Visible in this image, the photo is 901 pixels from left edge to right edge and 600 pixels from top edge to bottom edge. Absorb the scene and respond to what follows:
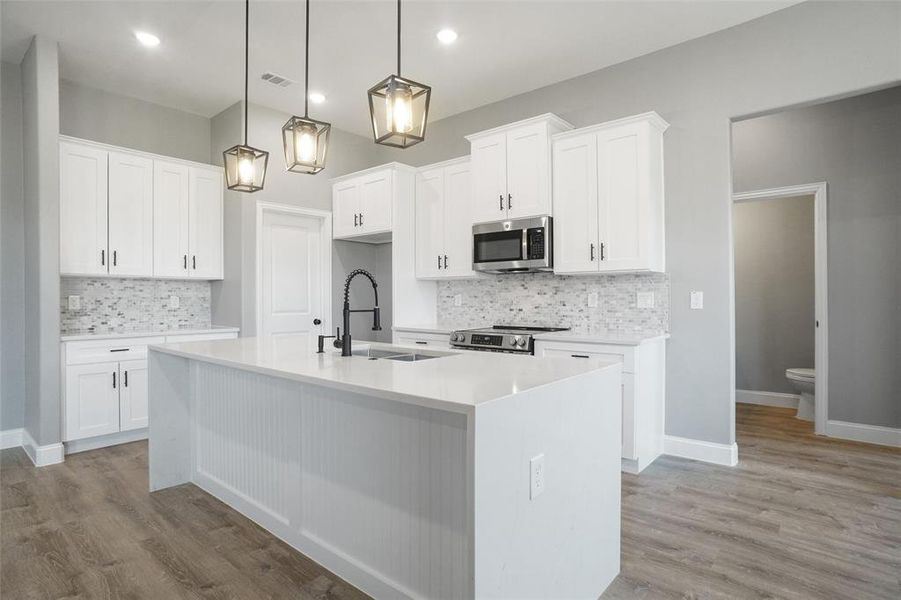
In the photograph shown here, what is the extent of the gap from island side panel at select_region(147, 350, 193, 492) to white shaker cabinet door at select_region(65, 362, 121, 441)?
49.7 inches

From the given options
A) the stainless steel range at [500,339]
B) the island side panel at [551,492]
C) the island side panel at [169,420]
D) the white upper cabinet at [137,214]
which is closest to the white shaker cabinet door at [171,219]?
the white upper cabinet at [137,214]

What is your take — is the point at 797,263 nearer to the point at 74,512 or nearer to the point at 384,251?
the point at 384,251

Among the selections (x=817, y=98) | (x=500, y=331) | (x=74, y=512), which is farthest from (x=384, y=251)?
(x=817, y=98)

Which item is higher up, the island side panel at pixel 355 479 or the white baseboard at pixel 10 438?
the island side panel at pixel 355 479

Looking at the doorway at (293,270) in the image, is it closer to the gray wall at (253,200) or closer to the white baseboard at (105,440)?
the gray wall at (253,200)

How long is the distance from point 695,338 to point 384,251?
3436 millimetres

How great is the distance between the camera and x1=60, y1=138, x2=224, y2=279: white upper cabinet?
4.03m

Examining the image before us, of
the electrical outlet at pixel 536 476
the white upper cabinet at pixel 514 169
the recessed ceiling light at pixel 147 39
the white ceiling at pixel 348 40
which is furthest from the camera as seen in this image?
the white upper cabinet at pixel 514 169

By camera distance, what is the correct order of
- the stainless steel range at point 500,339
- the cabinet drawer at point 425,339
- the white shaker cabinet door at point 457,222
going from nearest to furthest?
1. the stainless steel range at point 500,339
2. the cabinet drawer at point 425,339
3. the white shaker cabinet door at point 457,222

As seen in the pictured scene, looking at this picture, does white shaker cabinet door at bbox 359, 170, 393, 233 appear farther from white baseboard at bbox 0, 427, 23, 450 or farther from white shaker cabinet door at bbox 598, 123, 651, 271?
white baseboard at bbox 0, 427, 23, 450

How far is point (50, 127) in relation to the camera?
365 centimetres

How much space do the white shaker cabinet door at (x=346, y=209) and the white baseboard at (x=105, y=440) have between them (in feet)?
8.38

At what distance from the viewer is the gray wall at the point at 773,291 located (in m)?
5.27

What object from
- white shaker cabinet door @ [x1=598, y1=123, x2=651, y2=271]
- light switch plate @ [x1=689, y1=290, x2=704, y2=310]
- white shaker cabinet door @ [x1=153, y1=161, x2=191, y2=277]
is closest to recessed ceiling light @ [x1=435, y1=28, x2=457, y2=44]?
white shaker cabinet door @ [x1=598, y1=123, x2=651, y2=271]
